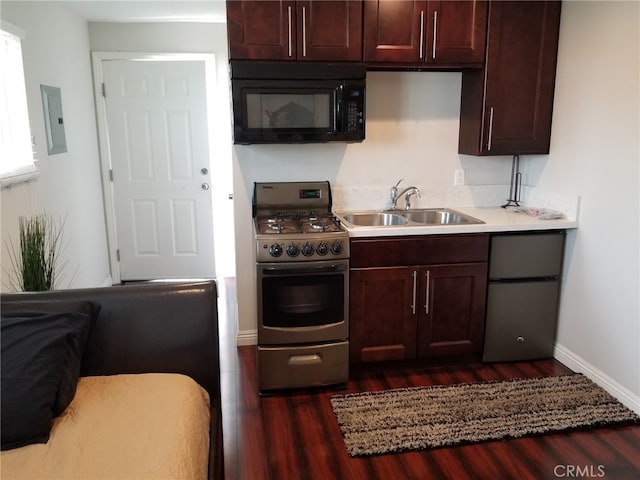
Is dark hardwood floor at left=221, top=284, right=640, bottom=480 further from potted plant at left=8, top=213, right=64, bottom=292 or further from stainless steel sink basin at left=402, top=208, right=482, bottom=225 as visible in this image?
stainless steel sink basin at left=402, top=208, right=482, bottom=225

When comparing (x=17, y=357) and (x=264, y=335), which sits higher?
(x=17, y=357)

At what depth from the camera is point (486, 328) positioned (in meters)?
3.06

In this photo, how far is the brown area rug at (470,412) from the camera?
2.40 m

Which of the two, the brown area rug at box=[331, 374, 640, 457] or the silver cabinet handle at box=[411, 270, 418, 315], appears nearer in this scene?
the brown area rug at box=[331, 374, 640, 457]

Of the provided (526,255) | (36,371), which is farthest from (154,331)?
(526,255)

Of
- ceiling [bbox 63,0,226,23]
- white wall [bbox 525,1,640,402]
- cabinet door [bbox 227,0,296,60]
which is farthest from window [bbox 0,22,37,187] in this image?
white wall [bbox 525,1,640,402]

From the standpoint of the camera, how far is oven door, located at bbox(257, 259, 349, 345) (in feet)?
8.80

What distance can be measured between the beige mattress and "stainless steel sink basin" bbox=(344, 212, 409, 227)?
69.5 inches

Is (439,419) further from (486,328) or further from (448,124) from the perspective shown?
(448,124)

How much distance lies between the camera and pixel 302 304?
108 inches

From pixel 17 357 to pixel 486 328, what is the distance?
2.44 meters

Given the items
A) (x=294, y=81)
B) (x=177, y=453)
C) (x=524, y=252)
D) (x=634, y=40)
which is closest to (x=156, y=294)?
(x=177, y=453)

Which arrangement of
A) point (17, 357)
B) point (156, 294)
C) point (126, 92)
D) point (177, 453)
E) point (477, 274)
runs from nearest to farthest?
1. point (177, 453)
2. point (17, 357)
3. point (156, 294)
4. point (477, 274)
5. point (126, 92)

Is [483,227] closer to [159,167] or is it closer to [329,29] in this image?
[329,29]
